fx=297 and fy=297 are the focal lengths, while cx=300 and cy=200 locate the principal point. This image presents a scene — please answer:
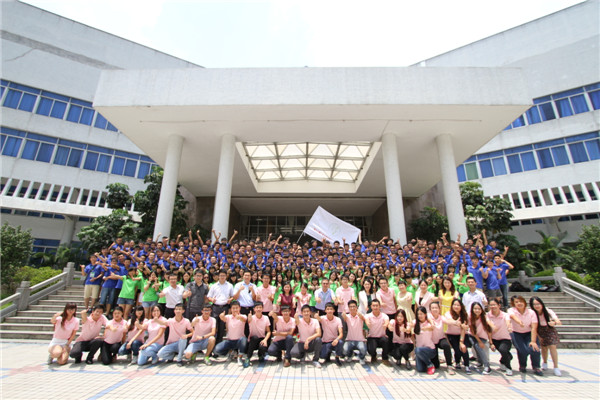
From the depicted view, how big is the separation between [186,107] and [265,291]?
833 cm

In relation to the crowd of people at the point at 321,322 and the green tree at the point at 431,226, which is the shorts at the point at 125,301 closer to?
the crowd of people at the point at 321,322

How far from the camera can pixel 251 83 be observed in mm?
11602

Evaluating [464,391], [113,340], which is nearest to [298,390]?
[464,391]

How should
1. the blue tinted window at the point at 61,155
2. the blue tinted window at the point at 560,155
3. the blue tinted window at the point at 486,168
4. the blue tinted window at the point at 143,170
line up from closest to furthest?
the blue tinted window at the point at 560,155
the blue tinted window at the point at 61,155
the blue tinted window at the point at 486,168
the blue tinted window at the point at 143,170

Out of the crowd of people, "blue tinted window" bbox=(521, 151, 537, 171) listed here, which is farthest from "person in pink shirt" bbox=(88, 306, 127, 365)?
"blue tinted window" bbox=(521, 151, 537, 171)

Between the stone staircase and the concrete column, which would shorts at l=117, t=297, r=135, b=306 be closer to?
the stone staircase

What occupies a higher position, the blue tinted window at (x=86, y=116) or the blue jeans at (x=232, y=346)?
the blue tinted window at (x=86, y=116)

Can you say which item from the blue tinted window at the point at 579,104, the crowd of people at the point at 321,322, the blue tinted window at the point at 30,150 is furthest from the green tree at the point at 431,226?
the blue tinted window at the point at 30,150

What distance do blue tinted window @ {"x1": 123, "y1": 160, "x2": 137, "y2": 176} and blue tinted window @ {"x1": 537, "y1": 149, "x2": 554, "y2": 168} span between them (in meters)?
31.9

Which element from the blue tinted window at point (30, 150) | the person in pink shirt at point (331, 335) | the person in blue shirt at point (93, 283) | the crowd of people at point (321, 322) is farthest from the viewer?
the blue tinted window at point (30, 150)

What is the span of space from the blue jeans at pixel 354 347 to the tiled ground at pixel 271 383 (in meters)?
0.23

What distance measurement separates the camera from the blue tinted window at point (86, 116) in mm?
23461

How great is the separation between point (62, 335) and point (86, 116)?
77.5ft

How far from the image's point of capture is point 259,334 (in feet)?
19.1
